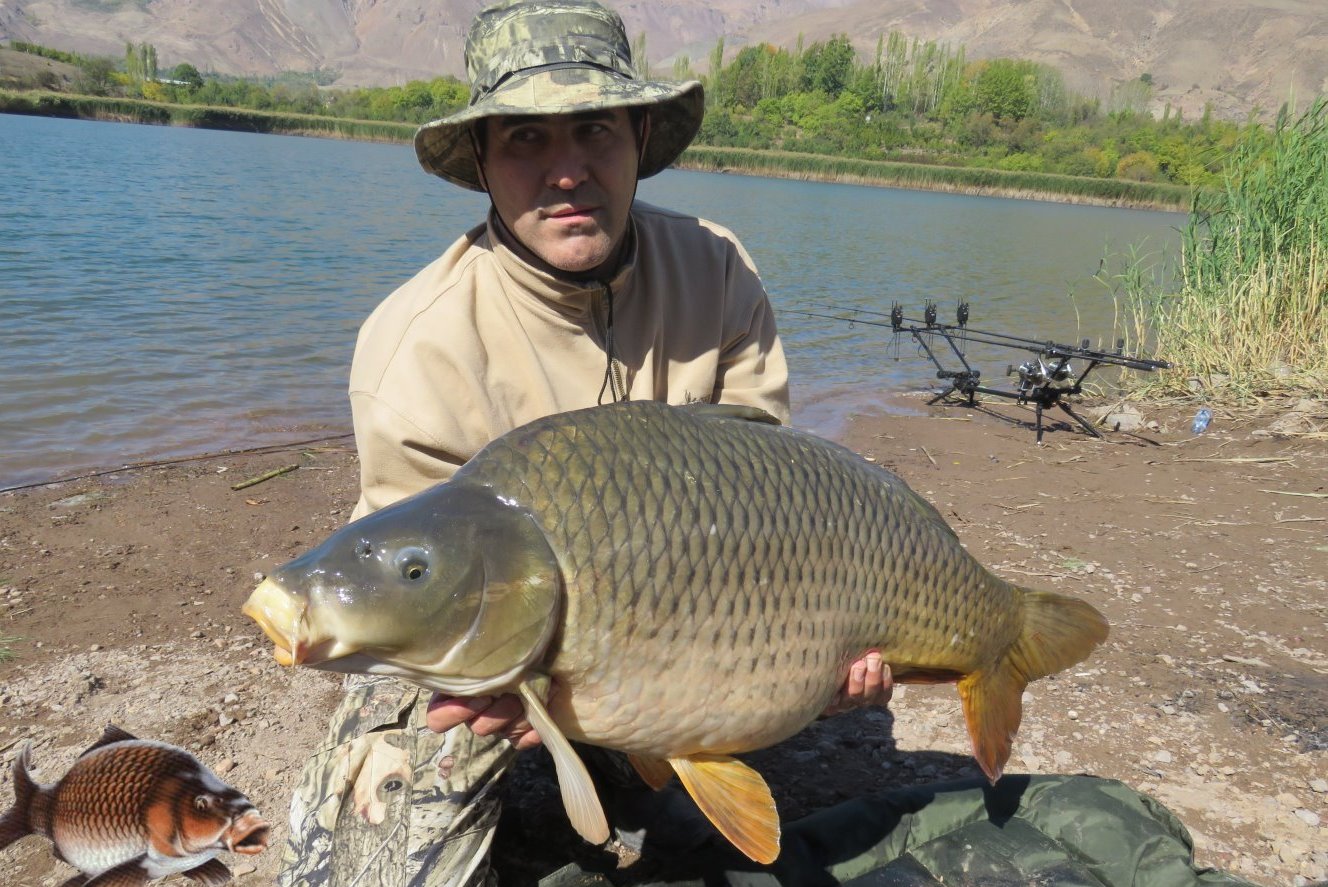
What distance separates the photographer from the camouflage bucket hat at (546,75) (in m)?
1.79

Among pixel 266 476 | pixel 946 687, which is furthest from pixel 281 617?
pixel 266 476

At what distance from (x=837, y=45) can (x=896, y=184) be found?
48043 mm

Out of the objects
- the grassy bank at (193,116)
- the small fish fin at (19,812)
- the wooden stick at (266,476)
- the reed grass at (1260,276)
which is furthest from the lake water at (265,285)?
the grassy bank at (193,116)

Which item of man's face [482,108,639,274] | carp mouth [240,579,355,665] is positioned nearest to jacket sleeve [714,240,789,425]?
man's face [482,108,639,274]

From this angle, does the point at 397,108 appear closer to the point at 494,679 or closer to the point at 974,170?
the point at 974,170

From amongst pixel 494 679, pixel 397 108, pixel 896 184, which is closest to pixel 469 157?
pixel 494 679

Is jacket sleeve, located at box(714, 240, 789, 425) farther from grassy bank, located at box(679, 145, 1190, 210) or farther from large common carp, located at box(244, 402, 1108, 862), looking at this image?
grassy bank, located at box(679, 145, 1190, 210)

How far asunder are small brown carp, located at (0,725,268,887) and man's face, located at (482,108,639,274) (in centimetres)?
136

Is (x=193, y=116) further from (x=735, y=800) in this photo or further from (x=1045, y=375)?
(x=735, y=800)

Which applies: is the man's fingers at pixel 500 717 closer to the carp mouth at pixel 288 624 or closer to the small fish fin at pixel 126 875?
the carp mouth at pixel 288 624

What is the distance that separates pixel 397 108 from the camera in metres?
69.3

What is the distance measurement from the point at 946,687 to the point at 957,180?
4850 centimetres

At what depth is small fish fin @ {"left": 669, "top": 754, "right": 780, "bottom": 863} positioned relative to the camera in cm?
149

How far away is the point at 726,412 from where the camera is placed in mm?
1647
